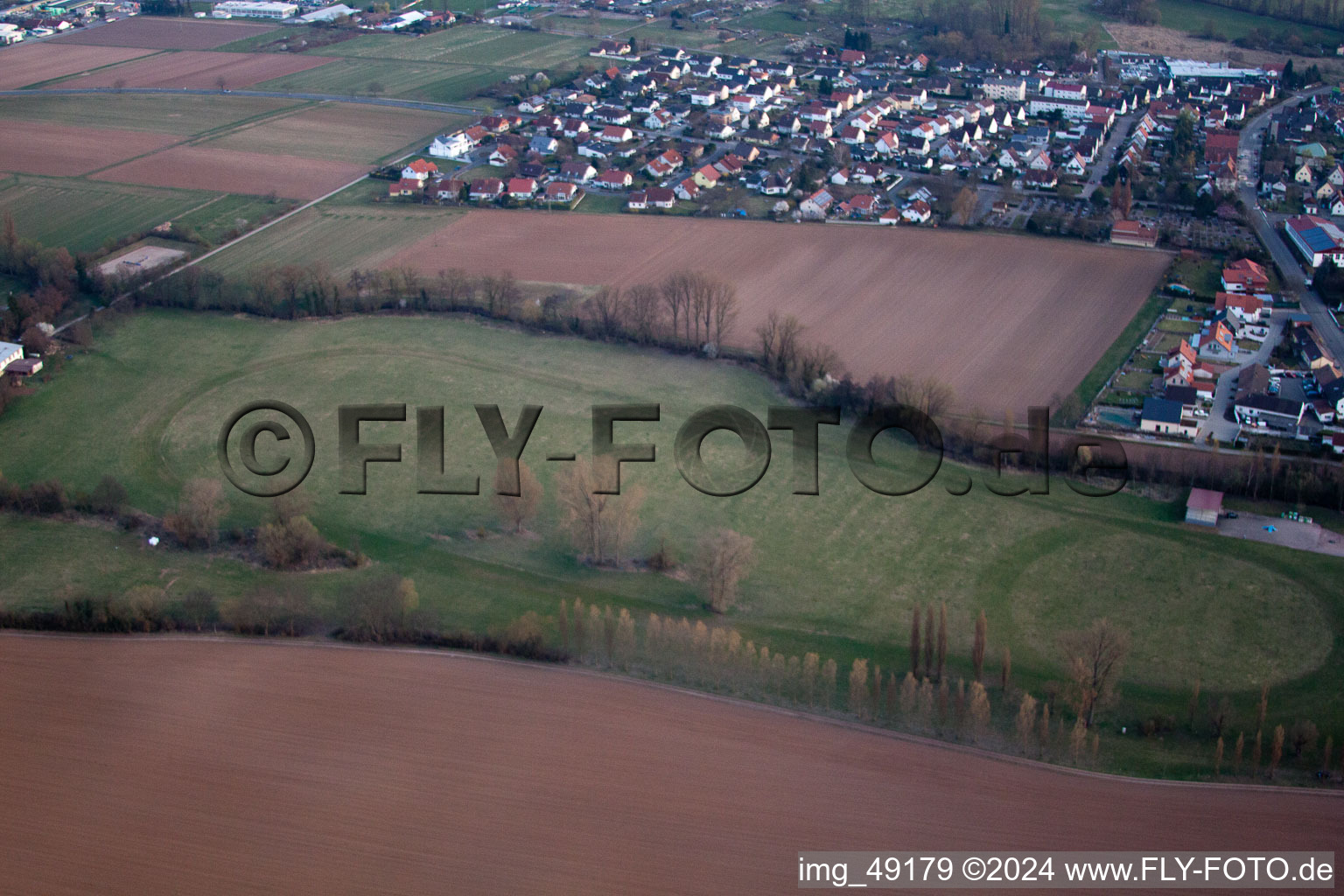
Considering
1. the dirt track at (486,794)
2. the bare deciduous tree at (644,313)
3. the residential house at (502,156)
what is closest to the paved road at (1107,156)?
the bare deciduous tree at (644,313)

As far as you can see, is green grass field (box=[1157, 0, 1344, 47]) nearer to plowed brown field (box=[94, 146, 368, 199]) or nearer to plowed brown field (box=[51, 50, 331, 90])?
plowed brown field (box=[94, 146, 368, 199])

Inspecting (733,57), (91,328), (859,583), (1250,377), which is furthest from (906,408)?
(733,57)

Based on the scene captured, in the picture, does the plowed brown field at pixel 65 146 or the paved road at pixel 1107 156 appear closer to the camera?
Answer: the paved road at pixel 1107 156

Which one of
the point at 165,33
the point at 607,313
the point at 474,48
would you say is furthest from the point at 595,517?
the point at 165,33

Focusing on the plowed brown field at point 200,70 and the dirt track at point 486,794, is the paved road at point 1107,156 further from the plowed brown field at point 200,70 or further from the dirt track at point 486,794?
the plowed brown field at point 200,70

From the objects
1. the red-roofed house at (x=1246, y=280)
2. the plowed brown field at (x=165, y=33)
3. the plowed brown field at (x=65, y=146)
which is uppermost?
the plowed brown field at (x=165, y=33)

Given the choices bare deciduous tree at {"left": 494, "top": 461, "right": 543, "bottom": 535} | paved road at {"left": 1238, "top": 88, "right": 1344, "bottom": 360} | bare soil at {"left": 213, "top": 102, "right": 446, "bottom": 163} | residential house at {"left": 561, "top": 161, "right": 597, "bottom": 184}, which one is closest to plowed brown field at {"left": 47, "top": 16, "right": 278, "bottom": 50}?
bare soil at {"left": 213, "top": 102, "right": 446, "bottom": 163}

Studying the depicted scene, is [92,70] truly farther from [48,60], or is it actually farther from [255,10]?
[255,10]
